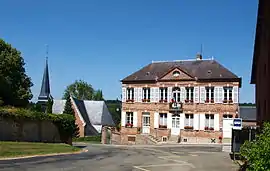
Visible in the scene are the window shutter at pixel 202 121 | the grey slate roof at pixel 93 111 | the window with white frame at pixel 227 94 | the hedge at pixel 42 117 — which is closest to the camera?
the hedge at pixel 42 117

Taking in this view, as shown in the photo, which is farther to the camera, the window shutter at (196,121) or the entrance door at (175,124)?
the entrance door at (175,124)

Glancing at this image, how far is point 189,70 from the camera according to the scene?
178 ft

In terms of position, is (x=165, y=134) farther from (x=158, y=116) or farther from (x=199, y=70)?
(x=199, y=70)

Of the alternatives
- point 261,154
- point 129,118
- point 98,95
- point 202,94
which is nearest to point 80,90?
point 98,95

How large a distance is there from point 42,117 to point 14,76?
42.9 feet

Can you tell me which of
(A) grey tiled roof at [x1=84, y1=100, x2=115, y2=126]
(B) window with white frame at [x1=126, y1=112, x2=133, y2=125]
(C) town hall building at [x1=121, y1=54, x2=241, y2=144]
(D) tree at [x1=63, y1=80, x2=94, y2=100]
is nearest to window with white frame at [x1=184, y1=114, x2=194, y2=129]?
(C) town hall building at [x1=121, y1=54, x2=241, y2=144]

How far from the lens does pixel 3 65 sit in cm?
4431

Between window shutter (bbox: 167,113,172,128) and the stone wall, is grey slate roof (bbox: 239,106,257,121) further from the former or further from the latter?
the stone wall

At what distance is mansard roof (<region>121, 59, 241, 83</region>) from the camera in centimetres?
5191

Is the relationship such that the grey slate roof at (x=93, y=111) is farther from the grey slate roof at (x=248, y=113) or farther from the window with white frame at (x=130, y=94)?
the grey slate roof at (x=248, y=113)

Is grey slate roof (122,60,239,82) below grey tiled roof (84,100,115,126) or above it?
above

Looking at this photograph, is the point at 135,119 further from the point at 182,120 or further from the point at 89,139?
the point at 89,139

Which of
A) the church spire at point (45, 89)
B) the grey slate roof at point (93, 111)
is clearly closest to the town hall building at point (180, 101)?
the grey slate roof at point (93, 111)

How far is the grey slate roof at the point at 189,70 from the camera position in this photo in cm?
5219
